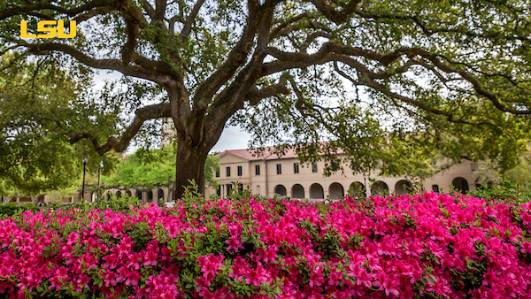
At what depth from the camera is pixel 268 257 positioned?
2.88 metres

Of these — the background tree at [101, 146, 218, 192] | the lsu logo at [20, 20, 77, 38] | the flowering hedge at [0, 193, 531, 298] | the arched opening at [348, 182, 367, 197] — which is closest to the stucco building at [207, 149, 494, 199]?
the background tree at [101, 146, 218, 192]

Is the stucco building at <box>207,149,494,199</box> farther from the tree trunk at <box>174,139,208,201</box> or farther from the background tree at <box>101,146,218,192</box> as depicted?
the tree trunk at <box>174,139,208,201</box>

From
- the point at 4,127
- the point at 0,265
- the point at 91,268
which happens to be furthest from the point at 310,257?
the point at 4,127

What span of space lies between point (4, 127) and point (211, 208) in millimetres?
14854

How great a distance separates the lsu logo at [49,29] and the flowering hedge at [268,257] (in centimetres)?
638

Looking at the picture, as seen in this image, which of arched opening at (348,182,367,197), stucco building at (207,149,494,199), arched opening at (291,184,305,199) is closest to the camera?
arched opening at (348,182,367,197)

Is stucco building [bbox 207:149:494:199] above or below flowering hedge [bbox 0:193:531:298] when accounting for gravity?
above

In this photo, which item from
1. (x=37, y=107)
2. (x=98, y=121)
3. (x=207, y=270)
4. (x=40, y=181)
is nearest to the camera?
(x=207, y=270)

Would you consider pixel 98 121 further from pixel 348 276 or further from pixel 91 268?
pixel 348 276

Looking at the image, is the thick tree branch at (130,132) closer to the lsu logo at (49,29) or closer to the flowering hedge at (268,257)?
the lsu logo at (49,29)

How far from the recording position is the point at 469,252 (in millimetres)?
3100

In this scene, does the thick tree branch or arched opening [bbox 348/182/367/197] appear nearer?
arched opening [bbox 348/182/367/197]

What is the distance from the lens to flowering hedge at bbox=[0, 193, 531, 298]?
8.72 feet

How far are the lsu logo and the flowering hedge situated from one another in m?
6.38
